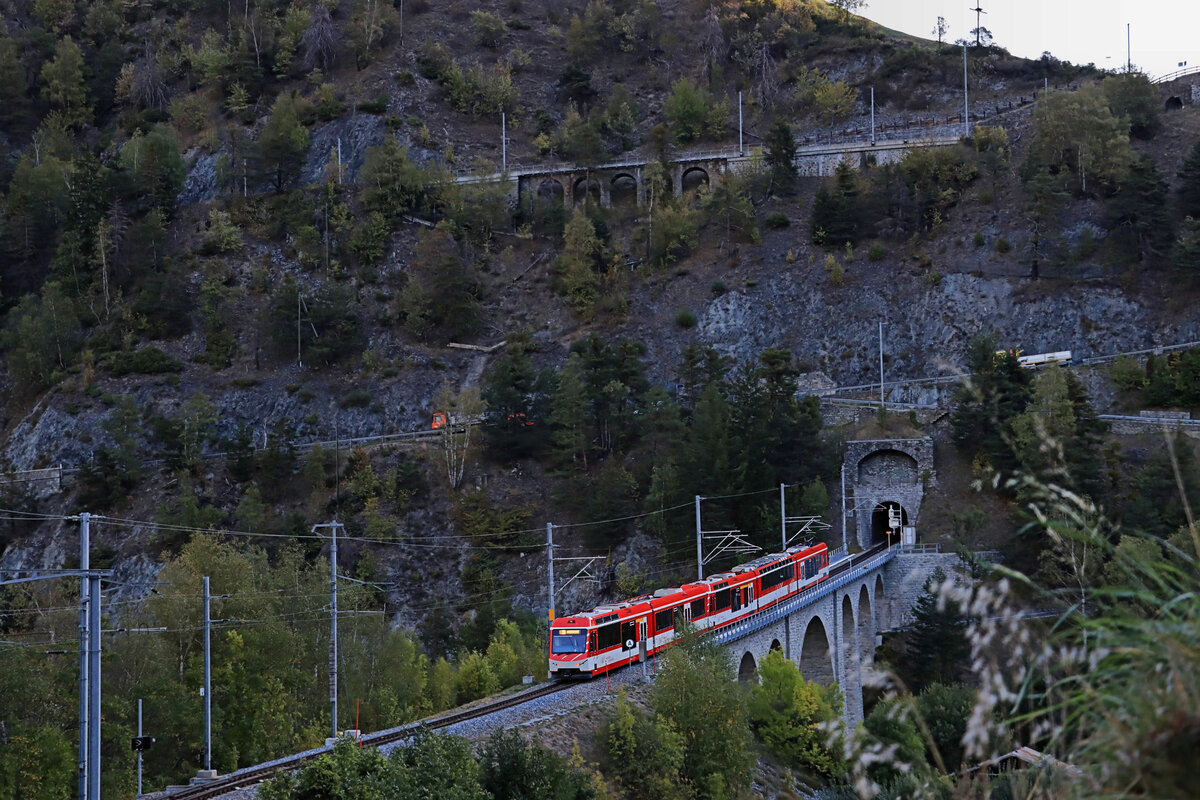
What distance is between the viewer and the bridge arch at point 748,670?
158ft

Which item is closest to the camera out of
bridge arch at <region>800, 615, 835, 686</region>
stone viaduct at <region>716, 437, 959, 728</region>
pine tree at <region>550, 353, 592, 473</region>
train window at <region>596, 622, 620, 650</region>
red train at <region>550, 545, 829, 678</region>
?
red train at <region>550, 545, 829, 678</region>

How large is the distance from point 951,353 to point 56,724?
2245 inches

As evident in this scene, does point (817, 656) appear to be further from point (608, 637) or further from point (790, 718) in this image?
point (608, 637)

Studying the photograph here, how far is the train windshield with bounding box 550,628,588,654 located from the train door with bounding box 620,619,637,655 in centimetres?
179

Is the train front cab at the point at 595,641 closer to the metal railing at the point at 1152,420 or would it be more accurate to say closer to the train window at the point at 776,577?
the train window at the point at 776,577

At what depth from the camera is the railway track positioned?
985 inches

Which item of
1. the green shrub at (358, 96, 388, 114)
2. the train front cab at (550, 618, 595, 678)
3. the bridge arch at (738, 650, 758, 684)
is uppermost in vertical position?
the green shrub at (358, 96, 388, 114)

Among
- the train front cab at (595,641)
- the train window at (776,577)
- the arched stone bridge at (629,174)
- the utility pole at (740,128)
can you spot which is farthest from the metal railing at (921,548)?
the utility pole at (740,128)

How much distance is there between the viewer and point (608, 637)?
40188 millimetres

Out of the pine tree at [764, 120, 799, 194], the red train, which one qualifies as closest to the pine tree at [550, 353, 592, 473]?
the red train

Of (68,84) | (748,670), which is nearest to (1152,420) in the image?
(748,670)

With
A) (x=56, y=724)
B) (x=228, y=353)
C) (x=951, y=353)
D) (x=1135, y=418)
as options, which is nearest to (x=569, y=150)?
(x=228, y=353)

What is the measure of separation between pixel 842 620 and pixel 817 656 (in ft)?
6.55

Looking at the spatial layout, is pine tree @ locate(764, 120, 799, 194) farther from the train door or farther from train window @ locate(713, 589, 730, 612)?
the train door
